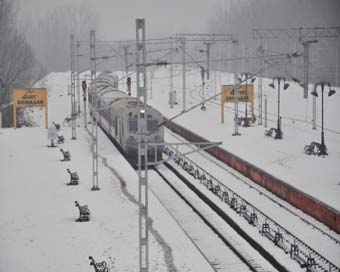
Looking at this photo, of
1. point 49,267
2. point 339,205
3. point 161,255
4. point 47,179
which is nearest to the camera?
point 49,267

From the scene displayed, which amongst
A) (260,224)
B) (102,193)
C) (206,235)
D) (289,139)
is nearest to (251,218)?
(260,224)

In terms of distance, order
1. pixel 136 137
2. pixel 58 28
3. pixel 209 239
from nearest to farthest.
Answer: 1. pixel 209 239
2. pixel 136 137
3. pixel 58 28

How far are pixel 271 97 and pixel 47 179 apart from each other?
33433 mm

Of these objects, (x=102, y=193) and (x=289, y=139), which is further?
(x=289, y=139)

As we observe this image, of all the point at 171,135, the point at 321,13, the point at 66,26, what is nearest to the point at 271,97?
the point at 321,13

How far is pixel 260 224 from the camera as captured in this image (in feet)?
67.7

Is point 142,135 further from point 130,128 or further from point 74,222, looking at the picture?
point 130,128

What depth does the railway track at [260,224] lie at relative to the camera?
16531mm

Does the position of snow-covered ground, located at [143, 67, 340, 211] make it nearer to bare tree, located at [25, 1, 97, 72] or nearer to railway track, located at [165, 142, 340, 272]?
railway track, located at [165, 142, 340, 272]

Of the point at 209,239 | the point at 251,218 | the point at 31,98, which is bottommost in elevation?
the point at 209,239

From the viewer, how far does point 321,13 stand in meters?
54.5

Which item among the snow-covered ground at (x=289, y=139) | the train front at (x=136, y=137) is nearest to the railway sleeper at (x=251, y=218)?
the snow-covered ground at (x=289, y=139)

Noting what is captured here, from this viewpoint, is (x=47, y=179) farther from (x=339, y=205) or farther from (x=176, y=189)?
(x=339, y=205)

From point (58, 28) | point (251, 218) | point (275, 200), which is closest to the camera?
point (251, 218)
